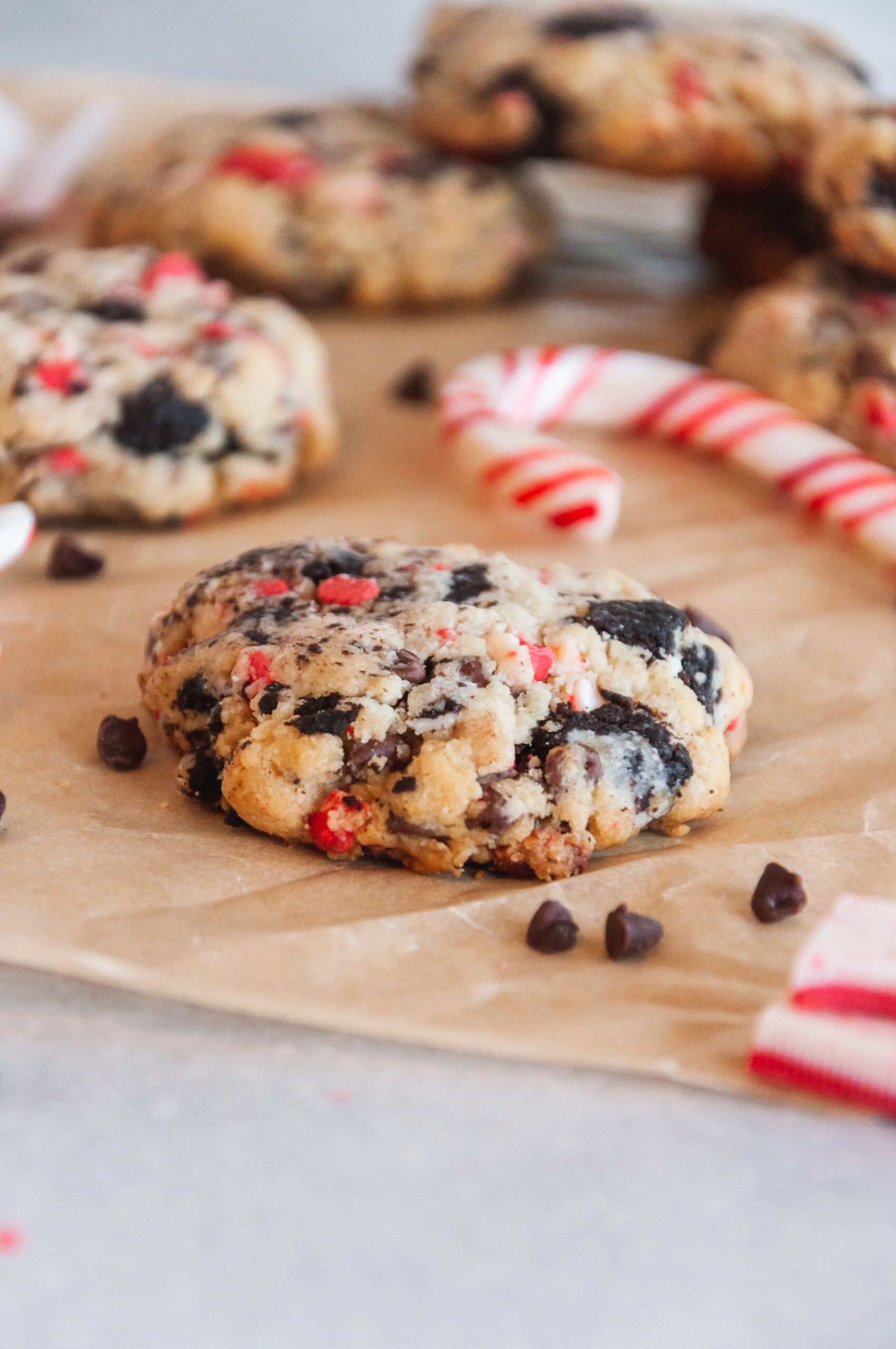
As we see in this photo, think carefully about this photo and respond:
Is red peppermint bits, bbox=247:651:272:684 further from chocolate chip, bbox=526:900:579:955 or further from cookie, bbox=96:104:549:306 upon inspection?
cookie, bbox=96:104:549:306

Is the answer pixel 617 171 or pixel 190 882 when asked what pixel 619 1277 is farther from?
pixel 617 171

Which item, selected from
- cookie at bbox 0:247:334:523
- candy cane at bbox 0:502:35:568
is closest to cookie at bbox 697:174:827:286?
A: cookie at bbox 0:247:334:523

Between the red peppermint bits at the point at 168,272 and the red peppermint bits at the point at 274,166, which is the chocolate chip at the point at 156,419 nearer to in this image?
the red peppermint bits at the point at 168,272

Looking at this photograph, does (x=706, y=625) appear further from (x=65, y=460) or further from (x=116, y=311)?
(x=116, y=311)

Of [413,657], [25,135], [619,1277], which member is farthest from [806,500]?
[25,135]

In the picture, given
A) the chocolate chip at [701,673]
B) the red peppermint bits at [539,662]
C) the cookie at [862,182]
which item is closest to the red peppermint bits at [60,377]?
the red peppermint bits at [539,662]
